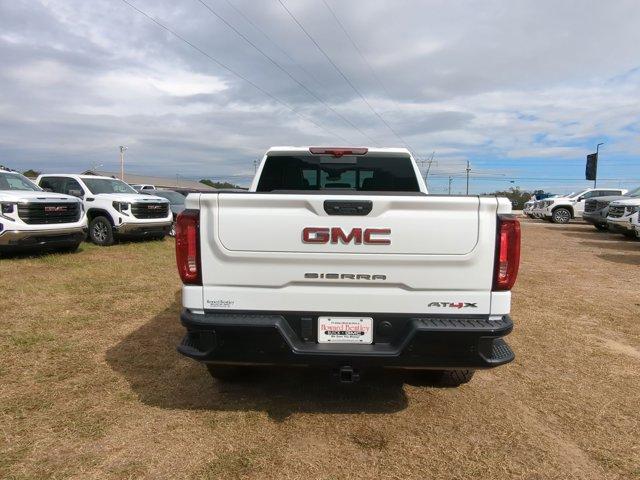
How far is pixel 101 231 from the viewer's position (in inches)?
481

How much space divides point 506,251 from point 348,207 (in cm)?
100

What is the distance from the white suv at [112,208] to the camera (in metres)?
12.0

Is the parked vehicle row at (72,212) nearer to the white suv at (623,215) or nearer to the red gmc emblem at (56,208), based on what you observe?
the red gmc emblem at (56,208)

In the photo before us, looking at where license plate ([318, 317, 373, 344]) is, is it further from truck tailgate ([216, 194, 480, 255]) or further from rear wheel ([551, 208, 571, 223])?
rear wheel ([551, 208, 571, 223])

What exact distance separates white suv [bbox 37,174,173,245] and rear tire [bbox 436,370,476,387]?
10060 millimetres

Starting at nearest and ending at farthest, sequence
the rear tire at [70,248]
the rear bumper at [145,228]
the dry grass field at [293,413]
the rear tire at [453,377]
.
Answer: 1. the dry grass field at [293,413]
2. the rear tire at [453,377]
3. the rear tire at [70,248]
4. the rear bumper at [145,228]

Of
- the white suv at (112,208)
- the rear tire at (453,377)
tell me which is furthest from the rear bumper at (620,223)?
the white suv at (112,208)

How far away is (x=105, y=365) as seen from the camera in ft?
13.8

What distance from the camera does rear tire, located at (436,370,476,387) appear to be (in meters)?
3.71

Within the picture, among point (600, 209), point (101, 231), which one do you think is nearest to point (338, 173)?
point (101, 231)

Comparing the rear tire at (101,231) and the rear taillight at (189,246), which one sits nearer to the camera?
the rear taillight at (189,246)

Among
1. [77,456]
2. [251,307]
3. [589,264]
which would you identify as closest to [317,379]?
[251,307]

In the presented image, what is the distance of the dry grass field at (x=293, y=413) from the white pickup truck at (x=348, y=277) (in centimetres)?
51

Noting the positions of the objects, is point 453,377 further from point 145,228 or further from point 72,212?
point 145,228
